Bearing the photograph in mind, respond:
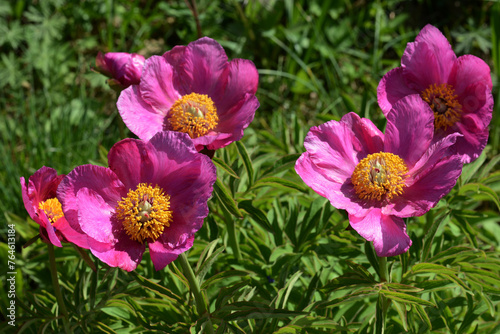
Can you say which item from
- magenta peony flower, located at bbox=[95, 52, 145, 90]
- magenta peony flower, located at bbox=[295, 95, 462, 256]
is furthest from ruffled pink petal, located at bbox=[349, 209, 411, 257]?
magenta peony flower, located at bbox=[95, 52, 145, 90]

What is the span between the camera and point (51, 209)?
1.43m

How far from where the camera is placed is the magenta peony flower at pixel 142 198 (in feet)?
4.08

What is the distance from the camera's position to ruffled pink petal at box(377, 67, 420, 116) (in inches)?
58.4

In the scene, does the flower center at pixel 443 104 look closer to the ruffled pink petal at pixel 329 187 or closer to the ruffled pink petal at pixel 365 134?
the ruffled pink petal at pixel 365 134

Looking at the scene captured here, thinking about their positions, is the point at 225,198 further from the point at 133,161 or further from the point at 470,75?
the point at 470,75

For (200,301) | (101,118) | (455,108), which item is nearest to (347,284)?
(200,301)

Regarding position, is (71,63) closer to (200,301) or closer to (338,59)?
(338,59)

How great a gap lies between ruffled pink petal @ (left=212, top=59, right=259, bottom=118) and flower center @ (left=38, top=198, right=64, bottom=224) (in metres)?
0.53

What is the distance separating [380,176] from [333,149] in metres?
0.14

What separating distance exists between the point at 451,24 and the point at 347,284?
2.69 metres

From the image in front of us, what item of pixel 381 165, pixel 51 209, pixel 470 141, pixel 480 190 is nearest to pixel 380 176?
pixel 381 165

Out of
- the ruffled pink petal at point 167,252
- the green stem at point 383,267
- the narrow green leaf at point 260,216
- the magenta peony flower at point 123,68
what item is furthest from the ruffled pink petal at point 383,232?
the magenta peony flower at point 123,68

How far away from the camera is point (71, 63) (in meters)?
3.47

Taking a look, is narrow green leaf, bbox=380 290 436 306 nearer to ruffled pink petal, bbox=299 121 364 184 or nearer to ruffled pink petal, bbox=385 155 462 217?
ruffled pink petal, bbox=385 155 462 217
